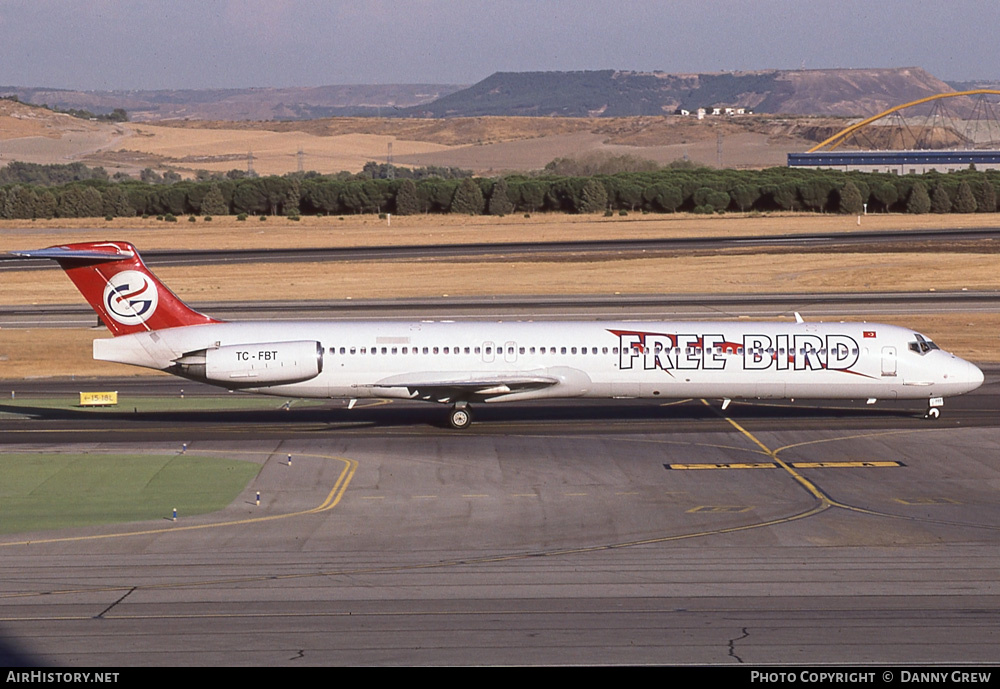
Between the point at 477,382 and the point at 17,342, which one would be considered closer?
the point at 477,382

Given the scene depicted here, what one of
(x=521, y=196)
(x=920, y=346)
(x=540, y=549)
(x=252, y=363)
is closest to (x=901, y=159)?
(x=521, y=196)

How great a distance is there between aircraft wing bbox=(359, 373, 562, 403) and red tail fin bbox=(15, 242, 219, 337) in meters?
7.14

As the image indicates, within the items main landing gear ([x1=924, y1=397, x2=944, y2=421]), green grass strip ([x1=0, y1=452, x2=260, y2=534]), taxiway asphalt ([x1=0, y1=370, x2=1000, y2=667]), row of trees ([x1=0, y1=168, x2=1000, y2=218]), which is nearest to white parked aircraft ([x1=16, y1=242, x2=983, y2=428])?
main landing gear ([x1=924, y1=397, x2=944, y2=421])

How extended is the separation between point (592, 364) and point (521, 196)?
78.7 m

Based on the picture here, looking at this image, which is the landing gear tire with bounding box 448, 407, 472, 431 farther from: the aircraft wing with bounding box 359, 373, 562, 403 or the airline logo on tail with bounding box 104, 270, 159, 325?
the airline logo on tail with bounding box 104, 270, 159, 325

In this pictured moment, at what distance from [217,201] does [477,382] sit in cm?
8521

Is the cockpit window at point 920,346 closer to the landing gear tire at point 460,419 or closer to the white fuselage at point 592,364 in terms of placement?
the white fuselage at point 592,364

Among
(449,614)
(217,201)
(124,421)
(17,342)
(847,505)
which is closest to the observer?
(449,614)

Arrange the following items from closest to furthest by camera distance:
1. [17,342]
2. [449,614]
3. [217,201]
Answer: [449,614] < [17,342] < [217,201]

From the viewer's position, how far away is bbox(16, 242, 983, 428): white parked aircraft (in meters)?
36.6

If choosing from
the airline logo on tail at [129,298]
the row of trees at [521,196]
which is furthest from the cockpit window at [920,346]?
the row of trees at [521,196]
